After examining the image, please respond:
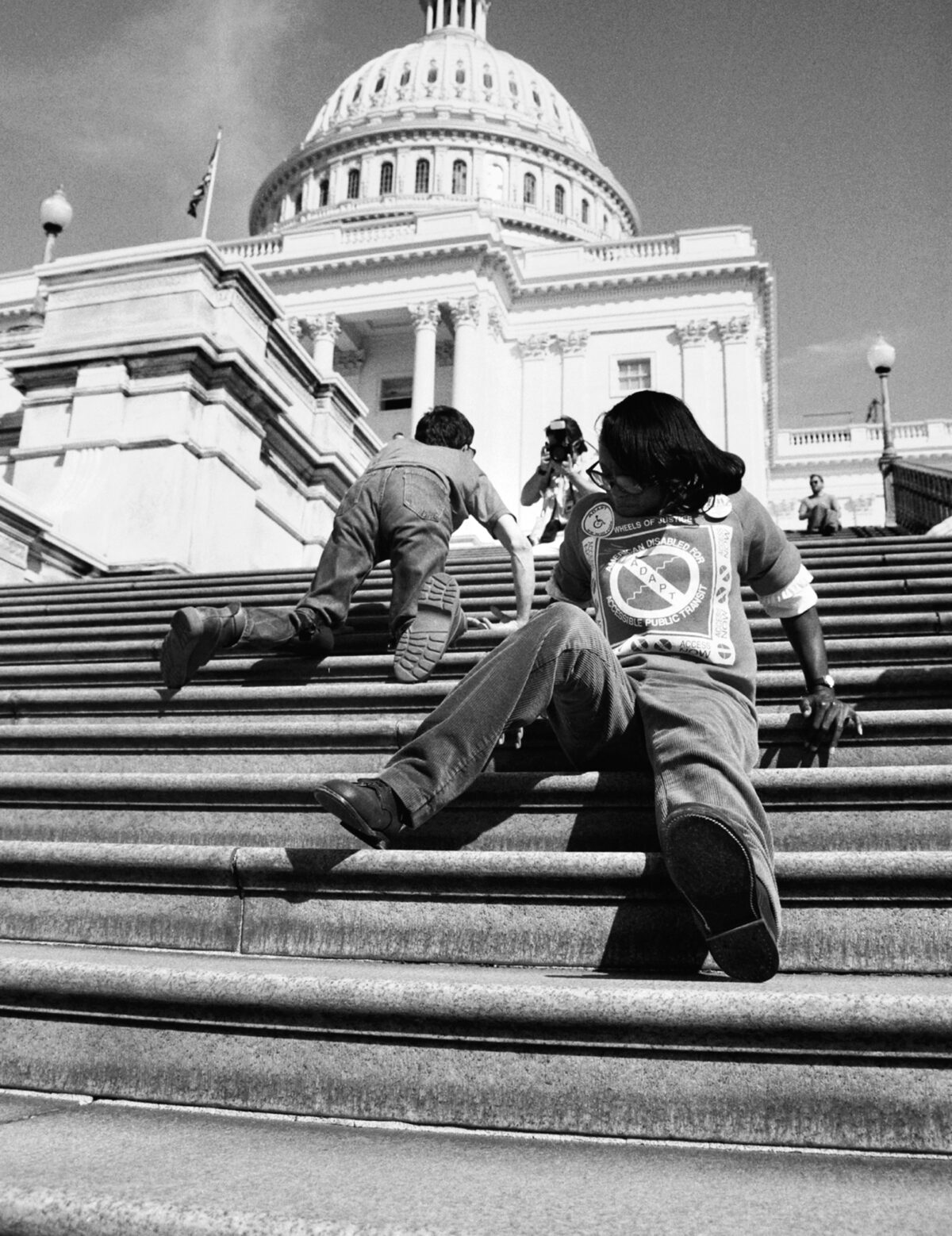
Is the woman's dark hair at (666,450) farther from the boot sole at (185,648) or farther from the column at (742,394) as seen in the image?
the column at (742,394)

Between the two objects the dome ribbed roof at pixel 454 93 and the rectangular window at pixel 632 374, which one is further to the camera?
the dome ribbed roof at pixel 454 93

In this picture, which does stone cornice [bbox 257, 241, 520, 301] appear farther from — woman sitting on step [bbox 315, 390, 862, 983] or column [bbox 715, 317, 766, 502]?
woman sitting on step [bbox 315, 390, 862, 983]

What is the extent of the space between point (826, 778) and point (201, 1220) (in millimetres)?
1911

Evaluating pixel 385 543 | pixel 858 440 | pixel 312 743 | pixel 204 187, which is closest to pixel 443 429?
pixel 385 543

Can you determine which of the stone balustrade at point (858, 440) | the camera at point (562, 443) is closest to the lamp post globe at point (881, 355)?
the camera at point (562, 443)

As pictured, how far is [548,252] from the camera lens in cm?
4356

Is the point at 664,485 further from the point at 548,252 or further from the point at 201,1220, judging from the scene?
the point at 548,252

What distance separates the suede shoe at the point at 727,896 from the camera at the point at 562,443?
22.7 ft

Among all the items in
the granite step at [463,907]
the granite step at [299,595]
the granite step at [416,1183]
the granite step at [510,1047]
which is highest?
the granite step at [299,595]

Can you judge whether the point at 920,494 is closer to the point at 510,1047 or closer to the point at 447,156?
the point at 510,1047

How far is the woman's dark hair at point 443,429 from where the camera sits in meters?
5.08

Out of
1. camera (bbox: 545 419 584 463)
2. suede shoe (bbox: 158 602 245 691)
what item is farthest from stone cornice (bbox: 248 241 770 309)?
suede shoe (bbox: 158 602 245 691)

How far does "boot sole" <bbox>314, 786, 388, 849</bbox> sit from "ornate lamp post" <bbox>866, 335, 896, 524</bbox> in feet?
47.7

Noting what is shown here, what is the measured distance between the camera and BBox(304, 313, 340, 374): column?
41.2 meters
